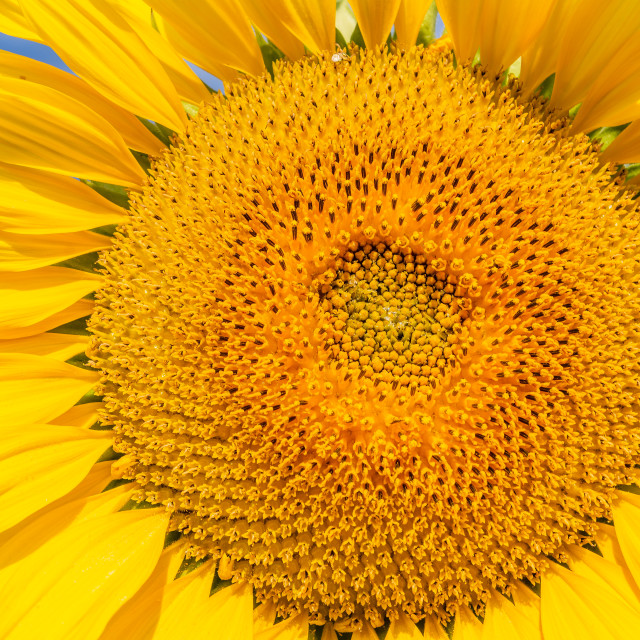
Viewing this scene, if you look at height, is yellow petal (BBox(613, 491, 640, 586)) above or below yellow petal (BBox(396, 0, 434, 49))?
below

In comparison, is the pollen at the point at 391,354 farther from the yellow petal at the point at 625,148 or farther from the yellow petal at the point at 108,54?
the yellow petal at the point at 108,54

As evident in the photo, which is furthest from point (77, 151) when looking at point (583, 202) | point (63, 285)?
point (583, 202)

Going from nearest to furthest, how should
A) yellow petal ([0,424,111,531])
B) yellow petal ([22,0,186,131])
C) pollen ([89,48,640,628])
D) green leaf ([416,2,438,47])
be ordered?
pollen ([89,48,640,628])
yellow petal ([0,424,111,531])
yellow petal ([22,0,186,131])
green leaf ([416,2,438,47])

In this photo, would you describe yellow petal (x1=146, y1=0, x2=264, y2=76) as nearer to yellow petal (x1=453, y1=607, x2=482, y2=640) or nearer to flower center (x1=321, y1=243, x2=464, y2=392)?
flower center (x1=321, y1=243, x2=464, y2=392)

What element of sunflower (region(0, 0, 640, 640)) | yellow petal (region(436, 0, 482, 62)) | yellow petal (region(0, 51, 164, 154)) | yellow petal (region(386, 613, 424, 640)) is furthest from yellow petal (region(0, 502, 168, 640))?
yellow petal (region(436, 0, 482, 62))

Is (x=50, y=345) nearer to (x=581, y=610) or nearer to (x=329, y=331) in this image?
(x=329, y=331)

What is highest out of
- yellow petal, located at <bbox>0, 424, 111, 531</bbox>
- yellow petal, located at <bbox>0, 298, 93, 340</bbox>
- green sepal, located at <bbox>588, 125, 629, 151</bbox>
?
green sepal, located at <bbox>588, 125, 629, 151</bbox>

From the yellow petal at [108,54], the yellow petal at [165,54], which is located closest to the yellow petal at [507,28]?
the yellow petal at [165,54]
